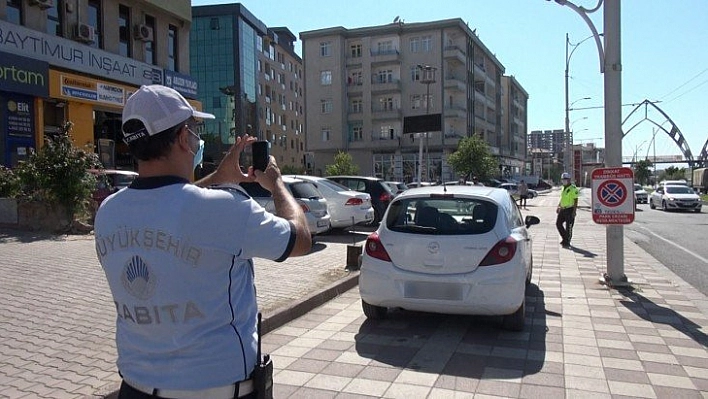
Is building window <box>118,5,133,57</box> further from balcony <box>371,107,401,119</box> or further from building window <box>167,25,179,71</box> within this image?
balcony <box>371,107,401,119</box>

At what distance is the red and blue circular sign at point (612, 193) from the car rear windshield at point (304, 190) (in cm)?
640

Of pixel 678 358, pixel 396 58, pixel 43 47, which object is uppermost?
pixel 396 58

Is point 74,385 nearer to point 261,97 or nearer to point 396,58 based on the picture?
point 396,58

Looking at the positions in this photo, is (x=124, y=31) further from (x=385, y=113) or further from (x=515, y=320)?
(x=385, y=113)

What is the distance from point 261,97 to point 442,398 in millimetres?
68024

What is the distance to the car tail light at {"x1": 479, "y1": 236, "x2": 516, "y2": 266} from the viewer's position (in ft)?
18.4

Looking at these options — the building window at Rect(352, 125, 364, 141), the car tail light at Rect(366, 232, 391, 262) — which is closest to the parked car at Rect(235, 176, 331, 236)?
the car tail light at Rect(366, 232, 391, 262)

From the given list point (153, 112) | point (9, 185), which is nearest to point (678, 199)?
point (9, 185)

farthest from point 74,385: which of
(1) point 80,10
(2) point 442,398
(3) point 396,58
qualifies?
(3) point 396,58

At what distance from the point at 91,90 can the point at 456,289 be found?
67.3ft

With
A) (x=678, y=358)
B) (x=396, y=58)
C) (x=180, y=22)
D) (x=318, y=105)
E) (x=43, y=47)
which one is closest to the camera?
(x=678, y=358)

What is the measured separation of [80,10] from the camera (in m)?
21.9

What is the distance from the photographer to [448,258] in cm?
568

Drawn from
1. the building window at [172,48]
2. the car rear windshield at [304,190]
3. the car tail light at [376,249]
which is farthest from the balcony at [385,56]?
the car tail light at [376,249]
